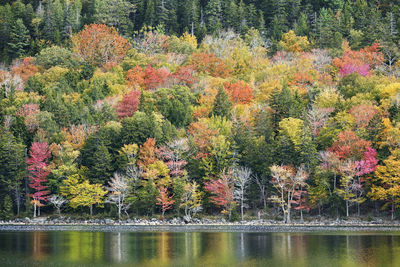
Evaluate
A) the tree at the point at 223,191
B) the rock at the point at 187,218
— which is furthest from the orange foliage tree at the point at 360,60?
the rock at the point at 187,218

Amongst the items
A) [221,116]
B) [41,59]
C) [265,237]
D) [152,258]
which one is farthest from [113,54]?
[152,258]

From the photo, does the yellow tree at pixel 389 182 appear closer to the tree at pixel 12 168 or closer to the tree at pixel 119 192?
the tree at pixel 119 192

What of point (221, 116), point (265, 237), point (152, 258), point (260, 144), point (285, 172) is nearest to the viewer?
point (152, 258)

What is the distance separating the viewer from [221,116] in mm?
89500

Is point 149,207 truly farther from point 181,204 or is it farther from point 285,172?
point 285,172

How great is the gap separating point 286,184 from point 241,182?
5.31 metres

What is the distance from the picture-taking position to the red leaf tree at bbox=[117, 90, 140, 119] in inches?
3585

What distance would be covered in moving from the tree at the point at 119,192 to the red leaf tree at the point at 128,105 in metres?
16.8

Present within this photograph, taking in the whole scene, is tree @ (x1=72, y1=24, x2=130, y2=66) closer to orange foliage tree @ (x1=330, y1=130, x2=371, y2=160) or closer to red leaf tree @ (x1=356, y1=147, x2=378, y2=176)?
orange foliage tree @ (x1=330, y1=130, x2=371, y2=160)

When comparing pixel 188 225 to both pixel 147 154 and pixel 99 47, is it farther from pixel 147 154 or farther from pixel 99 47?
pixel 99 47

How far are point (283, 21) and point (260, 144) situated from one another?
60.1 metres

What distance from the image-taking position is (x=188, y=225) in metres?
72.0

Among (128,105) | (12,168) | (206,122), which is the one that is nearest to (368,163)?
(206,122)

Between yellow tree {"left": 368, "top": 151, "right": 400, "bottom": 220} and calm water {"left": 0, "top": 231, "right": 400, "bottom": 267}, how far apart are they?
8457 millimetres
